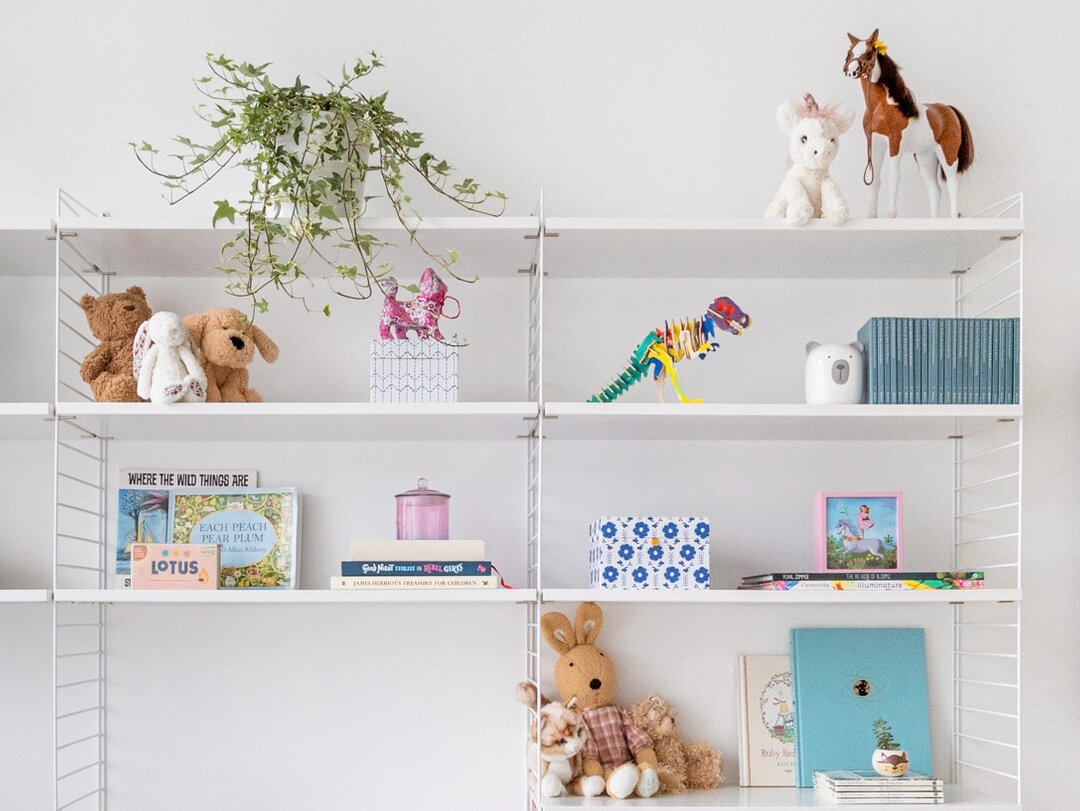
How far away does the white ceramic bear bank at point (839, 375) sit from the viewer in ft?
6.08

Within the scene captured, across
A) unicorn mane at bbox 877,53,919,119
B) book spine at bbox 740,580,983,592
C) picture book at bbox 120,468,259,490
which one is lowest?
book spine at bbox 740,580,983,592

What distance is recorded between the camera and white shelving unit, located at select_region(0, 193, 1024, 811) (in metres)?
1.99

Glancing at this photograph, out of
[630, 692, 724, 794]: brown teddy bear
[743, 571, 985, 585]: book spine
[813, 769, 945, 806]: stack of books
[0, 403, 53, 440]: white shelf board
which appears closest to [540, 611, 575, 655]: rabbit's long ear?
[630, 692, 724, 794]: brown teddy bear

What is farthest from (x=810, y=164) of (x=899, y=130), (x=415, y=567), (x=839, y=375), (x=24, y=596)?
(x=24, y=596)

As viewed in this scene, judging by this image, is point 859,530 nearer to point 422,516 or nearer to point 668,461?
point 668,461

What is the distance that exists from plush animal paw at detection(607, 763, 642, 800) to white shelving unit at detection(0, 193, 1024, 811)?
19 cm

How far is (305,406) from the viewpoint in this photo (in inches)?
70.2

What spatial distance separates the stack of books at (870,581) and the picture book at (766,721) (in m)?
0.27

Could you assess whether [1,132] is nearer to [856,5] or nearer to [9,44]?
[9,44]

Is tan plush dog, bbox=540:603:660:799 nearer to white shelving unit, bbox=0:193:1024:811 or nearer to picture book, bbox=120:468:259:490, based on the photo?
white shelving unit, bbox=0:193:1024:811

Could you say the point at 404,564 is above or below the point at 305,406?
below

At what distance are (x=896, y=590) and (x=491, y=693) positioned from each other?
73 cm

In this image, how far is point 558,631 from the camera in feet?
6.57

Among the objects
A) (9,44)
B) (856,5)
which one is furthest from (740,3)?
(9,44)
